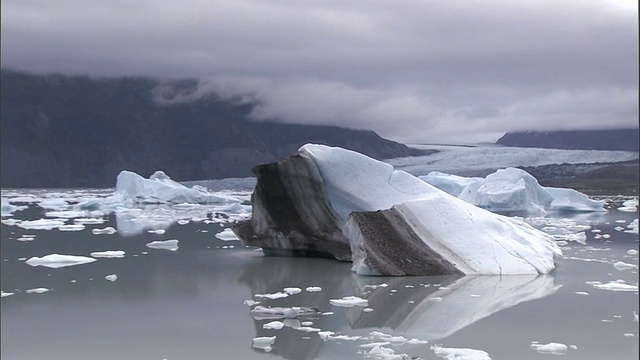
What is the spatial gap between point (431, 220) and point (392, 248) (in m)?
0.61

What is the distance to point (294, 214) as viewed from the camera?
951 cm

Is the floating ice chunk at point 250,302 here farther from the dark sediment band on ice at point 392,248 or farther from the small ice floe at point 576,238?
the small ice floe at point 576,238

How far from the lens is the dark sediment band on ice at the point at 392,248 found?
25.8 feet

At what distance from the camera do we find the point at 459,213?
8.53 metres

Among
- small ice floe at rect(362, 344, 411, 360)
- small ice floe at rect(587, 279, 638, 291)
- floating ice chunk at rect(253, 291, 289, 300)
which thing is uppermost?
small ice floe at rect(362, 344, 411, 360)

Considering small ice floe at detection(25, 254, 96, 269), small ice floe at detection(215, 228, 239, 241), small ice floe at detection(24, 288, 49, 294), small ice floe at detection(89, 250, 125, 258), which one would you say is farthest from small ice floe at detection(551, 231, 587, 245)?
small ice floe at detection(24, 288, 49, 294)

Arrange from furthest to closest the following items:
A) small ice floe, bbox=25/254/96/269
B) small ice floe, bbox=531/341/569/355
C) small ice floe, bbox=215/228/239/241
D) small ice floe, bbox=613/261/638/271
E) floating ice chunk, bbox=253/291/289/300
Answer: small ice floe, bbox=215/228/239/241
small ice floe, bbox=25/254/96/269
small ice floe, bbox=613/261/638/271
floating ice chunk, bbox=253/291/289/300
small ice floe, bbox=531/341/569/355

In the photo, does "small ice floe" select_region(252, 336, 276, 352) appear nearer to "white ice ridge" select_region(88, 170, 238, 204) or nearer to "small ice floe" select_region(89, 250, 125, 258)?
"small ice floe" select_region(89, 250, 125, 258)

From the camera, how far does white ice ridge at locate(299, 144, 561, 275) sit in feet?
26.3

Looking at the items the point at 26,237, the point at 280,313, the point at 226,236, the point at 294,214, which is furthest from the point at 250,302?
the point at 26,237

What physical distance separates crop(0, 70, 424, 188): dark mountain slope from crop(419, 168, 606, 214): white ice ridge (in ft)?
152

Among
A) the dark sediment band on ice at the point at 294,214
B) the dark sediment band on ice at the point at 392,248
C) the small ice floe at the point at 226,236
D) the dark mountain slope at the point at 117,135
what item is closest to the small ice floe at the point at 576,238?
the dark sediment band on ice at the point at 294,214

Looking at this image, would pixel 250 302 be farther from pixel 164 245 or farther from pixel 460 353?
pixel 164 245

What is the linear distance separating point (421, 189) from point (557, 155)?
30.1m
